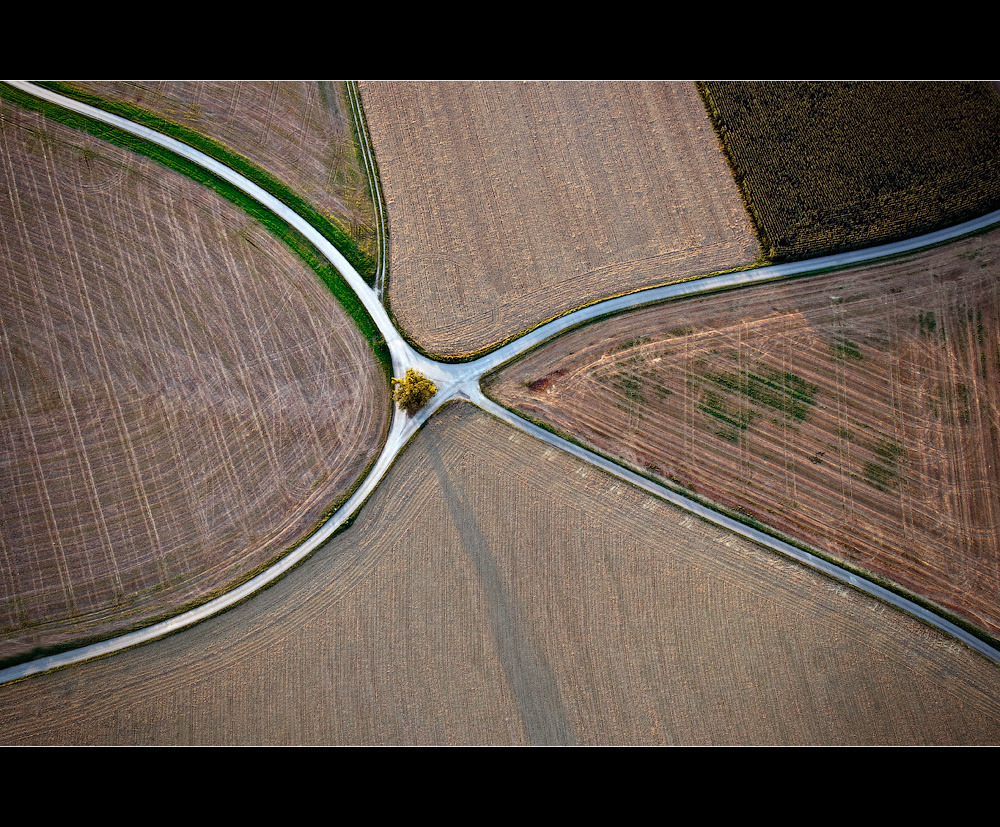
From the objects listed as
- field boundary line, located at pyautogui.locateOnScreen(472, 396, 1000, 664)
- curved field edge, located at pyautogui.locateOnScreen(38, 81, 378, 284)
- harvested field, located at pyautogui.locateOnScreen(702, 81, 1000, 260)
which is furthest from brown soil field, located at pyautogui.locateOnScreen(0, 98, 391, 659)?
harvested field, located at pyautogui.locateOnScreen(702, 81, 1000, 260)

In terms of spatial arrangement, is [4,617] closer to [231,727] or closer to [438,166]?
[231,727]

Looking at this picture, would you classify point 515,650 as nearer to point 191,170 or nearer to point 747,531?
point 747,531

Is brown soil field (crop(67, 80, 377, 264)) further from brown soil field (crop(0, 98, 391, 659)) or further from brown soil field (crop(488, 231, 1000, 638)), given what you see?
brown soil field (crop(488, 231, 1000, 638))

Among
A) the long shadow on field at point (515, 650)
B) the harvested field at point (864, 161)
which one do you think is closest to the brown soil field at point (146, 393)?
the long shadow on field at point (515, 650)

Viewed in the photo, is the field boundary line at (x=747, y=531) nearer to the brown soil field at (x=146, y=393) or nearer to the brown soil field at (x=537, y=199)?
the brown soil field at (x=537, y=199)

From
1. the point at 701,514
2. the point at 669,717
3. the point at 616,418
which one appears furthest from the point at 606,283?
the point at 669,717
